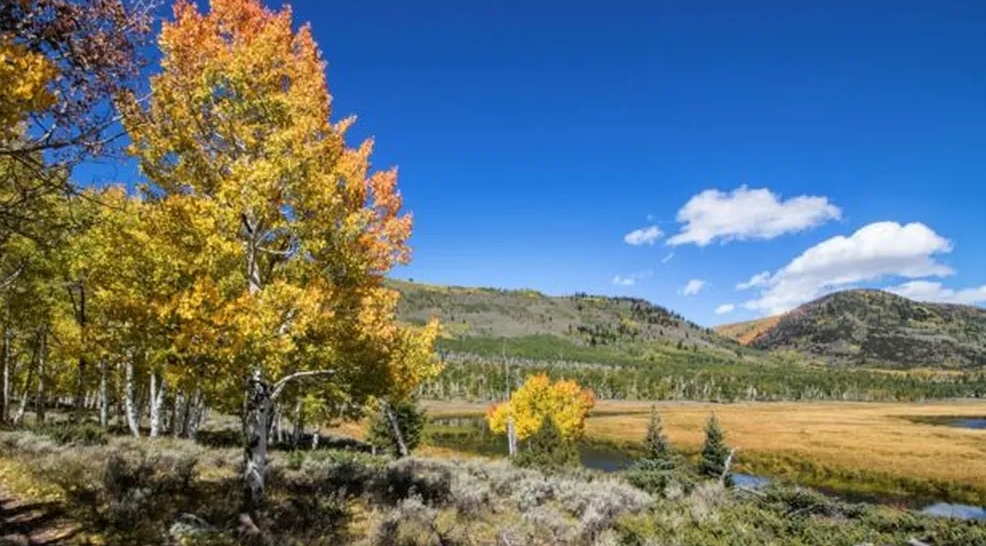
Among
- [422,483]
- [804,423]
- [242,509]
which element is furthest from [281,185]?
[804,423]

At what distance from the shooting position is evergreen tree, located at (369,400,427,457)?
171ft

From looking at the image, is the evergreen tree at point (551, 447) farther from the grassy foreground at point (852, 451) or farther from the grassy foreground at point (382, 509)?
the grassy foreground at point (382, 509)

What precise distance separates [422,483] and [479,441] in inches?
3328

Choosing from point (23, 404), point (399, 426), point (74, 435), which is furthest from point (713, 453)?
point (23, 404)

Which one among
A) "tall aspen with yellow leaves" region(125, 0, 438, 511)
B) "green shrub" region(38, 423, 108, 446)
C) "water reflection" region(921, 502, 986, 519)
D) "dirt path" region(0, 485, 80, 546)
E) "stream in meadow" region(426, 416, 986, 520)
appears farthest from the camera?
"stream in meadow" region(426, 416, 986, 520)

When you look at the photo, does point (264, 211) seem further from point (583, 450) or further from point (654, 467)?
point (583, 450)

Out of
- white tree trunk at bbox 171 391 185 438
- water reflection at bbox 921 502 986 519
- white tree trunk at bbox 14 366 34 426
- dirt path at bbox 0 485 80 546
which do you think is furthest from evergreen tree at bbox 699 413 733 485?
dirt path at bbox 0 485 80 546

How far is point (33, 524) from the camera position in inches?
411

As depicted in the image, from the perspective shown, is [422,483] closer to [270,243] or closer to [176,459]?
[176,459]

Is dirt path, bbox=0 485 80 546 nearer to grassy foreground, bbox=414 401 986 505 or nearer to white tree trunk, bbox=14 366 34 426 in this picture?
white tree trunk, bbox=14 366 34 426

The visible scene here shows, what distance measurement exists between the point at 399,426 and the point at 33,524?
4496 centimetres

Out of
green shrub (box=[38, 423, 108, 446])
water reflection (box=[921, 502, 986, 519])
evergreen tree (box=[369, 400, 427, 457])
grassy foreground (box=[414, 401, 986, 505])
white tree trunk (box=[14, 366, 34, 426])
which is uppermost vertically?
white tree trunk (box=[14, 366, 34, 426])

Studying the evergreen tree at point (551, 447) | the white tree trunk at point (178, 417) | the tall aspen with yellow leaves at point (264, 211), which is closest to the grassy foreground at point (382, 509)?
the tall aspen with yellow leaves at point (264, 211)

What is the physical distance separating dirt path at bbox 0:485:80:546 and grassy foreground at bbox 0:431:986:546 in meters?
0.12
